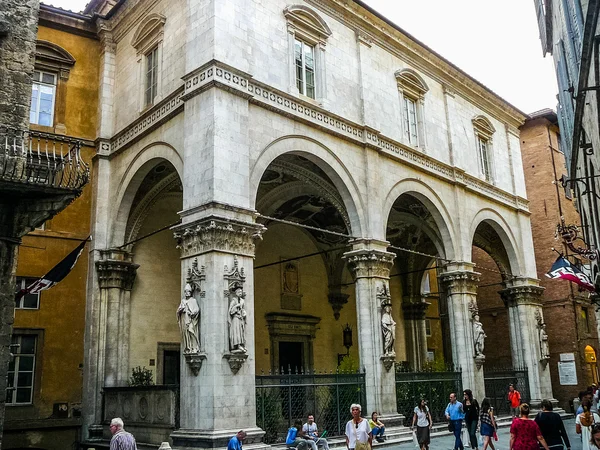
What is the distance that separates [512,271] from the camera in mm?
23828

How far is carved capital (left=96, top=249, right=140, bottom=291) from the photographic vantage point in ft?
53.5

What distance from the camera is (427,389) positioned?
1744 centimetres

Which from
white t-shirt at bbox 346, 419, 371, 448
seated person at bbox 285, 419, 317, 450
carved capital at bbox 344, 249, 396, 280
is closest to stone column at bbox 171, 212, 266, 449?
seated person at bbox 285, 419, 317, 450

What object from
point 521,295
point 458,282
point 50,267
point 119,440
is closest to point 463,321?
point 458,282

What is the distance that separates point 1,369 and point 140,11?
38.1 feet

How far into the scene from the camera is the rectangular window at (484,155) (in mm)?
22766

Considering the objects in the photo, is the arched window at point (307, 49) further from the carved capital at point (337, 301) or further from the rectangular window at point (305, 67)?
the carved capital at point (337, 301)

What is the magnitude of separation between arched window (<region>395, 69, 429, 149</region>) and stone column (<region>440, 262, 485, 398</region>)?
4173 millimetres

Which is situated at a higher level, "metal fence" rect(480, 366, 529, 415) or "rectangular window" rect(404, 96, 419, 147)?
"rectangular window" rect(404, 96, 419, 147)

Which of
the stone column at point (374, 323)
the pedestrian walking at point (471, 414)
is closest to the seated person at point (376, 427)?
the stone column at point (374, 323)

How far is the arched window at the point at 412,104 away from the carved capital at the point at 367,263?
14.8 ft

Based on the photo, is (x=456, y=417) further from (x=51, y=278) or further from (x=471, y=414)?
(x=51, y=278)

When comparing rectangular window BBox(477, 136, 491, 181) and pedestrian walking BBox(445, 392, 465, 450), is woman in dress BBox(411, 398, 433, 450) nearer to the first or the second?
pedestrian walking BBox(445, 392, 465, 450)

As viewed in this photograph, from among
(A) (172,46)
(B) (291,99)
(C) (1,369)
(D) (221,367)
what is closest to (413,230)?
(B) (291,99)
